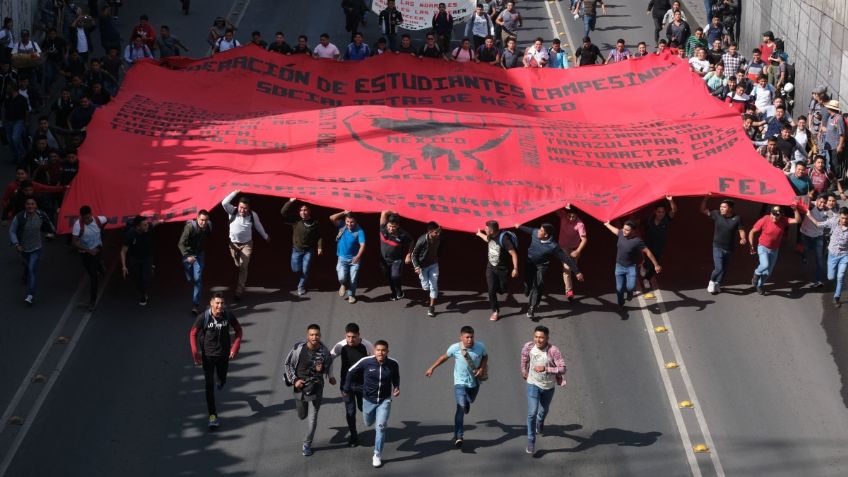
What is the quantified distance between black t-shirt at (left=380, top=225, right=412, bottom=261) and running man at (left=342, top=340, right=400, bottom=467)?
14.1 ft

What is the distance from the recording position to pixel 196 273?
19.3 m

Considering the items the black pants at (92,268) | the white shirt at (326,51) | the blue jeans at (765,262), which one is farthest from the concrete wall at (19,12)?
the blue jeans at (765,262)

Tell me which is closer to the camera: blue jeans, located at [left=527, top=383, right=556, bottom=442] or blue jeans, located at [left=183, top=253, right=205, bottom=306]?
blue jeans, located at [left=527, top=383, right=556, bottom=442]

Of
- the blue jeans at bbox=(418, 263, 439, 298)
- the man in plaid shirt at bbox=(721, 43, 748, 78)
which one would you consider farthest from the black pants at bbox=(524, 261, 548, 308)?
the man in plaid shirt at bbox=(721, 43, 748, 78)

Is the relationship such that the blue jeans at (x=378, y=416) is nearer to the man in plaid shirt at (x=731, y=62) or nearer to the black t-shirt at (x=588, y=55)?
the man in plaid shirt at (x=731, y=62)

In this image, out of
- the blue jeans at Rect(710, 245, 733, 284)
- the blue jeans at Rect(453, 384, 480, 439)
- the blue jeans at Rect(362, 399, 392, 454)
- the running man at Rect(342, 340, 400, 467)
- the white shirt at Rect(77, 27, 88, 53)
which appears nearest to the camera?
the running man at Rect(342, 340, 400, 467)

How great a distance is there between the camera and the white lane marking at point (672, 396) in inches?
632

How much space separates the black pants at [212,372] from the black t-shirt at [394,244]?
3.76 meters

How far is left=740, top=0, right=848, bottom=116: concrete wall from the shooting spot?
26172 millimetres

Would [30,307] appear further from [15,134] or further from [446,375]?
[15,134]

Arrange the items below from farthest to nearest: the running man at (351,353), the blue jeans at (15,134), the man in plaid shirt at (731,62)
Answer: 1. the man in plaid shirt at (731,62)
2. the blue jeans at (15,134)
3. the running man at (351,353)

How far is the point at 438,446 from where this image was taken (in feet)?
53.2

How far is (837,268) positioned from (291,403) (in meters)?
8.12

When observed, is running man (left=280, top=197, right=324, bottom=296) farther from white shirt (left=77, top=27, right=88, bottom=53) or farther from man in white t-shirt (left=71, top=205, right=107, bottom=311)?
white shirt (left=77, top=27, right=88, bottom=53)
